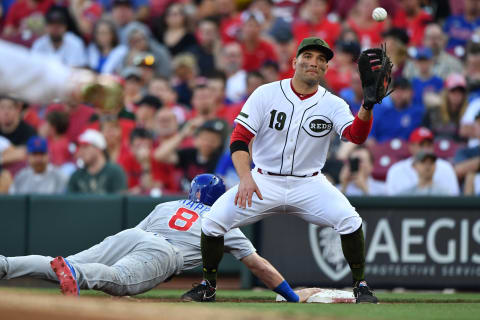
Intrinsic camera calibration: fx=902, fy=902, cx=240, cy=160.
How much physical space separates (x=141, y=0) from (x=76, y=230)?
19.2ft

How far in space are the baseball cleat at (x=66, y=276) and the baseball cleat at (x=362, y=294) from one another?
85.3 inches

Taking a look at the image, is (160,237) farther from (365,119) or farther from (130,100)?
(130,100)

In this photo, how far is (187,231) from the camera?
286 inches

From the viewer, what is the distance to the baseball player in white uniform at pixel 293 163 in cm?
698

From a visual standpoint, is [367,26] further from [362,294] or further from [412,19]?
[362,294]

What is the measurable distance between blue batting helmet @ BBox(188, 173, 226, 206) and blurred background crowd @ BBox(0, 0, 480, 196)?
283 cm

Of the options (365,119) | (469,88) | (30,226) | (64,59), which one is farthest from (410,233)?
(64,59)

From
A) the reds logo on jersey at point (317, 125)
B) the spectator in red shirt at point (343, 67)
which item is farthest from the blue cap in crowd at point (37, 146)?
the reds logo on jersey at point (317, 125)

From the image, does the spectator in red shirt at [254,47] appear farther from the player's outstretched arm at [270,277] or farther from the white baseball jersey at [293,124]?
the player's outstretched arm at [270,277]

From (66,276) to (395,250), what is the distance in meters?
4.48

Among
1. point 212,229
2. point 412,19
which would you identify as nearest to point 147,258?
point 212,229

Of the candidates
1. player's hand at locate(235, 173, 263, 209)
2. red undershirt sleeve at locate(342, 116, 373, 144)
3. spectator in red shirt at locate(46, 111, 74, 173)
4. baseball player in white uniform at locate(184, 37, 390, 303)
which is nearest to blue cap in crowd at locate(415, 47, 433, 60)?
spectator in red shirt at locate(46, 111, 74, 173)

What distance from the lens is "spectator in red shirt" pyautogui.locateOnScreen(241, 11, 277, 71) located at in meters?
12.9

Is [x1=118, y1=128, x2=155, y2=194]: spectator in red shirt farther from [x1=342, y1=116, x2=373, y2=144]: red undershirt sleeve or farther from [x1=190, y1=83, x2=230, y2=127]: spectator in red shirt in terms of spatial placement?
[x1=342, y1=116, x2=373, y2=144]: red undershirt sleeve
